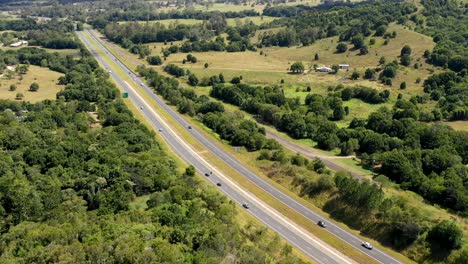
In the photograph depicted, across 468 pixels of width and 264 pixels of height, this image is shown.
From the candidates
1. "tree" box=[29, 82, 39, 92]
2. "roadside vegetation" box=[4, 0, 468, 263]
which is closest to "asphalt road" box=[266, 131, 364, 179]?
"roadside vegetation" box=[4, 0, 468, 263]

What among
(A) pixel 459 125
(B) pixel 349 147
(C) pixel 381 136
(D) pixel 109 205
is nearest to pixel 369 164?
(B) pixel 349 147

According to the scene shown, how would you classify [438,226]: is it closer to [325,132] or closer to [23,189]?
[325,132]

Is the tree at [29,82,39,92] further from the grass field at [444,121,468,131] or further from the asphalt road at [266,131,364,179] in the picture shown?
the grass field at [444,121,468,131]

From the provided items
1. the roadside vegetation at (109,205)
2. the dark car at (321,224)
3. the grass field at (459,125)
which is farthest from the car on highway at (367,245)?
the grass field at (459,125)

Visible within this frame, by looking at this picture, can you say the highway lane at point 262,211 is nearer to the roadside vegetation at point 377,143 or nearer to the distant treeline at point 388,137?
the roadside vegetation at point 377,143

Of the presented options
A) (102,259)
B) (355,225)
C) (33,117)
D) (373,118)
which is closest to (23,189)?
(102,259)

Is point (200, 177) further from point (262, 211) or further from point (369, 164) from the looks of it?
point (369, 164)
